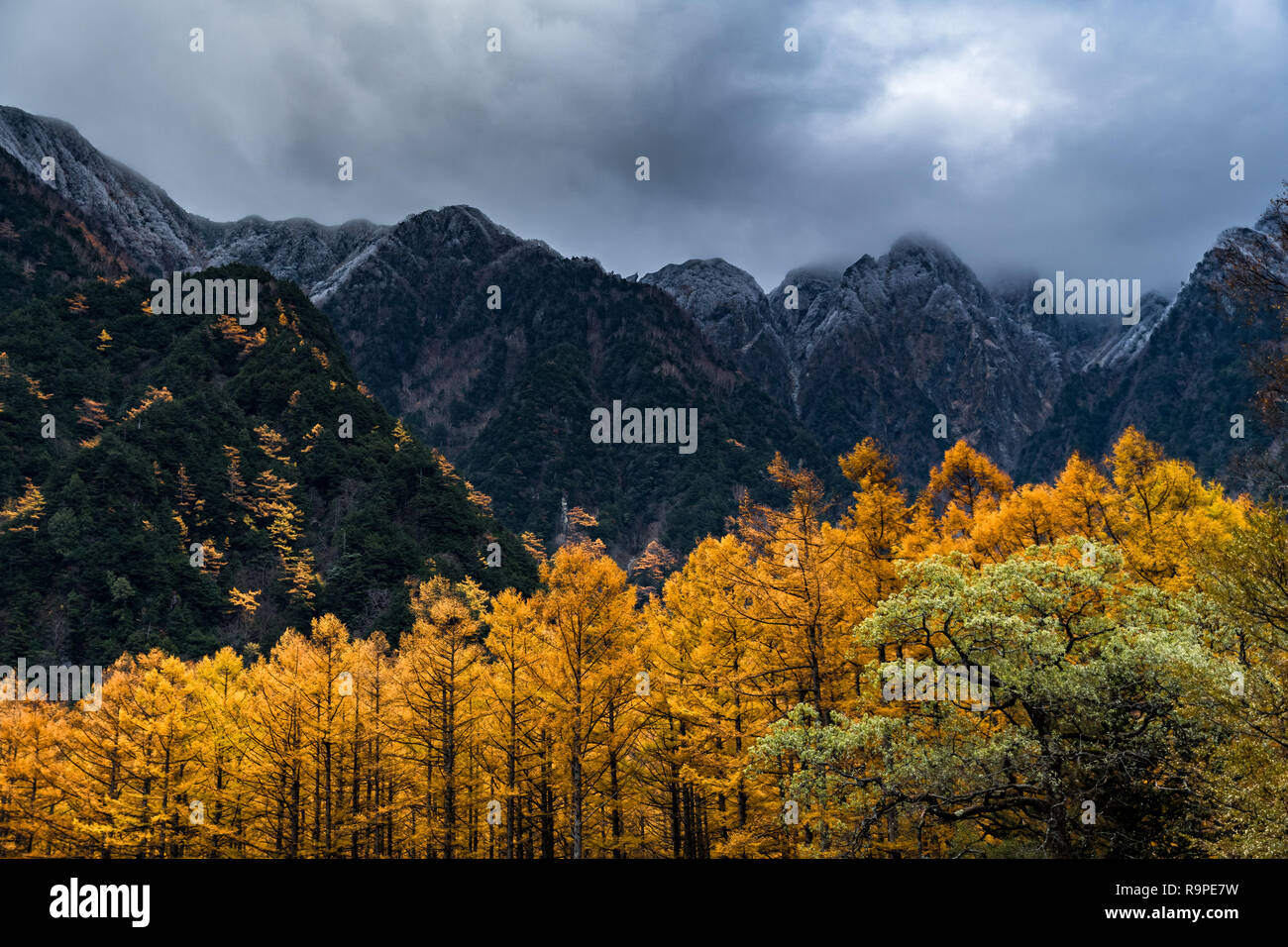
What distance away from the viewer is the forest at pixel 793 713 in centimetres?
1496

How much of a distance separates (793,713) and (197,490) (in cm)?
7823

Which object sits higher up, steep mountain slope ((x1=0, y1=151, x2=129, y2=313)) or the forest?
steep mountain slope ((x1=0, y1=151, x2=129, y2=313))

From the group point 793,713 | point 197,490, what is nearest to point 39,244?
point 197,490

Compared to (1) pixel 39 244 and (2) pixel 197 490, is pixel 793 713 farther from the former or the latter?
(1) pixel 39 244

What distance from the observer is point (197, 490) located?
256 ft

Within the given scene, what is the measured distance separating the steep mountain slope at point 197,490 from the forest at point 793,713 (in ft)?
95.4

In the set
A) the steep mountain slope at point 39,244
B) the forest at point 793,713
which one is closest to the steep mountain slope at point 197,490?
the forest at point 793,713

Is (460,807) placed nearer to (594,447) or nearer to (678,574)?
(678,574)

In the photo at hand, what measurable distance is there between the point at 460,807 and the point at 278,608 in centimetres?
5007

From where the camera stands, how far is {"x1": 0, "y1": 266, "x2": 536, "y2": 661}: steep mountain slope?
2530 inches

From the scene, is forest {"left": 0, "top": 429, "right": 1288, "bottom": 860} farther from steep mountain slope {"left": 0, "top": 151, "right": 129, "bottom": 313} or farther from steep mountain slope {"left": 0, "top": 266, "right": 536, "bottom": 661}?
steep mountain slope {"left": 0, "top": 151, "right": 129, "bottom": 313}

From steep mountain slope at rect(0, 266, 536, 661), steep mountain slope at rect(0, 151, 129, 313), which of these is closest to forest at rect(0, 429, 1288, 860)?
steep mountain slope at rect(0, 266, 536, 661)

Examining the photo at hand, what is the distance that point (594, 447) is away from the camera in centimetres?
17225

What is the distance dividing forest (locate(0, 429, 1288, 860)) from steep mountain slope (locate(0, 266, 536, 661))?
95.4ft
